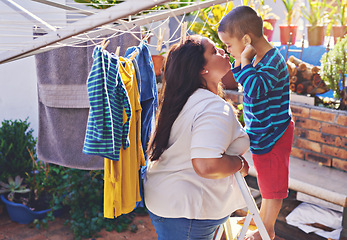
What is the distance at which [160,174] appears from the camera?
4.83ft

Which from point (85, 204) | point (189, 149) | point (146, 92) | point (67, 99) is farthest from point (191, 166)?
point (85, 204)

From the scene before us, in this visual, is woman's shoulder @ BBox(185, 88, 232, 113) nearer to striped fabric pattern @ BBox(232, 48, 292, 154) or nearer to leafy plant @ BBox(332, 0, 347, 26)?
striped fabric pattern @ BBox(232, 48, 292, 154)

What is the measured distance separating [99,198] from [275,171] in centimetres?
206

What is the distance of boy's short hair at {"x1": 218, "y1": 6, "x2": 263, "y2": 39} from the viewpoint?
5.13 feet

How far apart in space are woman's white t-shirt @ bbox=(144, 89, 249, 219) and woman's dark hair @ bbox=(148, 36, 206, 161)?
0.02 meters

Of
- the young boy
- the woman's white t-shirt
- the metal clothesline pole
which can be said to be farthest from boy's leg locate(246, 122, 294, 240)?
the metal clothesline pole

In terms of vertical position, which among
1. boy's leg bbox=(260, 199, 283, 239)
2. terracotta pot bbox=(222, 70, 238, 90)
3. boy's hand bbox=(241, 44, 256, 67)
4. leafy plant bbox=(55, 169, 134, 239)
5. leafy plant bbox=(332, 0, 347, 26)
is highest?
leafy plant bbox=(332, 0, 347, 26)

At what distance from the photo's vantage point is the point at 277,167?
1.68m

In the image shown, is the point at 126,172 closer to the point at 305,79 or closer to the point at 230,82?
the point at 305,79

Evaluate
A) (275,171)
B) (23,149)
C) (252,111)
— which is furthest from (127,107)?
(23,149)

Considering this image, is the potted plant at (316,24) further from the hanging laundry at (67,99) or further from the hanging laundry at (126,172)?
the hanging laundry at (126,172)

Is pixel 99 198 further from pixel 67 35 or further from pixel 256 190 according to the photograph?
pixel 67 35

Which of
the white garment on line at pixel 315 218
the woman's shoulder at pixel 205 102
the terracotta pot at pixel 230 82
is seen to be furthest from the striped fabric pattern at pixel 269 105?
the terracotta pot at pixel 230 82

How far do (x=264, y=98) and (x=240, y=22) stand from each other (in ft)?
1.06
